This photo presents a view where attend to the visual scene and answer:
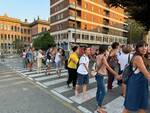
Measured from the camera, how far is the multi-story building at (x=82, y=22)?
68.2m

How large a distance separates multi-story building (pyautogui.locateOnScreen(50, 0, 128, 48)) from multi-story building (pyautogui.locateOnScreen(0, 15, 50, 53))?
34682 mm

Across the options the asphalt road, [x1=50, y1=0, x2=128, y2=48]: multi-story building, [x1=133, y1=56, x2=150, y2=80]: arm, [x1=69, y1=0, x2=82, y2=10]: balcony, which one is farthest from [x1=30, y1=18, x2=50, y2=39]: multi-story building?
[x1=133, y1=56, x2=150, y2=80]: arm

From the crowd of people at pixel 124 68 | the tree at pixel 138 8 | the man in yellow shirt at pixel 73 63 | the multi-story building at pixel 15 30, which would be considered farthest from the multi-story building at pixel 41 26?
the crowd of people at pixel 124 68

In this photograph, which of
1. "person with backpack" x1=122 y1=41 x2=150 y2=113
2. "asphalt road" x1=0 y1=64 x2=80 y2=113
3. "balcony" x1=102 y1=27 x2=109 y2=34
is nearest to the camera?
"person with backpack" x1=122 y1=41 x2=150 y2=113

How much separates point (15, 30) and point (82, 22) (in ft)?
188

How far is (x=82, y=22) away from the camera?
237 ft

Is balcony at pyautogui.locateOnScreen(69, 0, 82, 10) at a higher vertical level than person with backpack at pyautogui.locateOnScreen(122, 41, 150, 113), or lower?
higher

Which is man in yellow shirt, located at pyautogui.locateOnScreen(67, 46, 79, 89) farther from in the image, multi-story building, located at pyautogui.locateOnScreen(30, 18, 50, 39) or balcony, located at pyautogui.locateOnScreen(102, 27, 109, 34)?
multi-story building, located at pyautogui.locateOnScreen(30, 18, 50, 39)

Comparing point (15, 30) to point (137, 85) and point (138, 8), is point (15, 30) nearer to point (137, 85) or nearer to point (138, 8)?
point (138, 8)

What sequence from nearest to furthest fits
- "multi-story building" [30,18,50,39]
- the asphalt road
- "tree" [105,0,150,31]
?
the asphalt road, "tree" [105,0,150,31], "multi-story building" [30,18,50,39]

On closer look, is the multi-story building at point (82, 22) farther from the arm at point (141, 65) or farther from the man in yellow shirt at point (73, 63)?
the arm at point (141, 65)

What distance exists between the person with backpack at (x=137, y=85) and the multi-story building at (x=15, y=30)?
359 feet

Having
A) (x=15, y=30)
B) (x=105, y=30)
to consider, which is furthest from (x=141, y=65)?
(x=15, y=30)

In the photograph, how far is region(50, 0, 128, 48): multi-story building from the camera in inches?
2687
